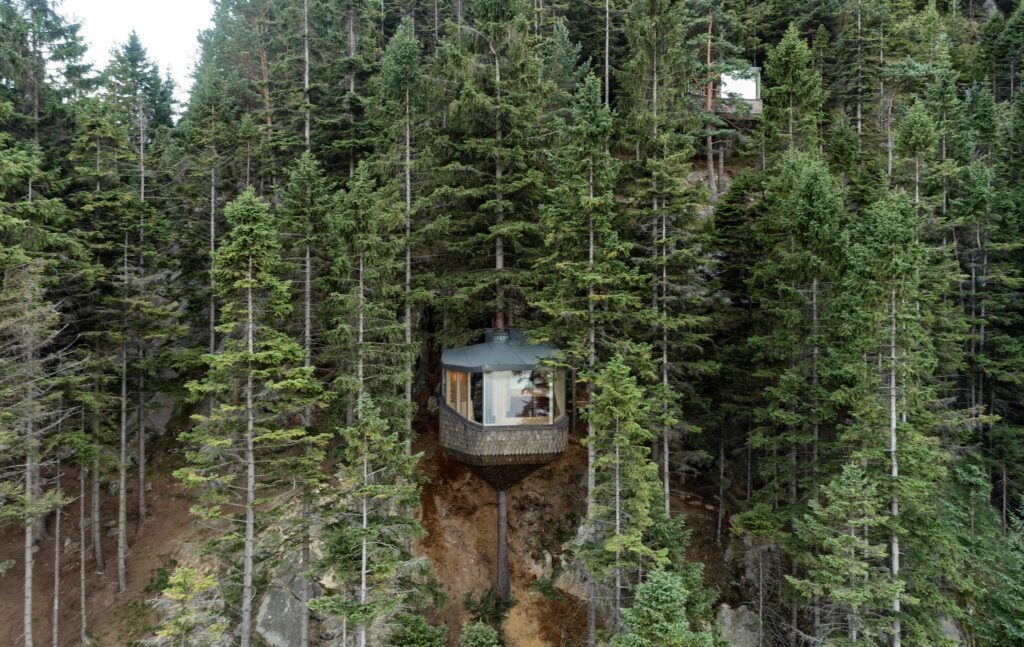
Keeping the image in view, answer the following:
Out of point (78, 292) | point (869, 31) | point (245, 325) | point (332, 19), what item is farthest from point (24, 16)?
point (869, 31)

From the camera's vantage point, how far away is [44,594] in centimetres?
1727

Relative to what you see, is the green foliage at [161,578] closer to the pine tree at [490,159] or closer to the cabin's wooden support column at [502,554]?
the cabin's wooden support column at [502,554]

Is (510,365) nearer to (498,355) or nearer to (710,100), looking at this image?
(498,355)

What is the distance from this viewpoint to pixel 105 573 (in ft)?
58.2

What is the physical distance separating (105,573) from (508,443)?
15188 mm

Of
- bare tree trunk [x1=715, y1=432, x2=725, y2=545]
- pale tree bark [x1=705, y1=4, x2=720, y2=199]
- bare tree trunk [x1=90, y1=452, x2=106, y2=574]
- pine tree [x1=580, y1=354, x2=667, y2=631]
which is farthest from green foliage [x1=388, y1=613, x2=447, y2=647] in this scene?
pale tree bark [x1=705, y1=4, x2=720, y2=199]

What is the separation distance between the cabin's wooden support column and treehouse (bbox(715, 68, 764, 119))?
22.3 m

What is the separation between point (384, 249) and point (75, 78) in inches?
557

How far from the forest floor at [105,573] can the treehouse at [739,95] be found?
28.8m

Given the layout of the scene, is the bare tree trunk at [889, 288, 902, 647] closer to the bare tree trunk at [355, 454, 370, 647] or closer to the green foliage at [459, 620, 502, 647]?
the green foliage at [459, 620, 502, 647]

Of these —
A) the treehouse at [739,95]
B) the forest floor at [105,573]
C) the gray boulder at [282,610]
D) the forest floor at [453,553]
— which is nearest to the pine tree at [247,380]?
the gray boulder at [282,610]

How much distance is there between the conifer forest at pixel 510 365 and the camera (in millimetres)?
11898

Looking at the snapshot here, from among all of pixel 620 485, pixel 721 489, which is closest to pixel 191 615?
pixel 620 485

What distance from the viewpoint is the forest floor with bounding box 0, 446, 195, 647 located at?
16.2 meters
